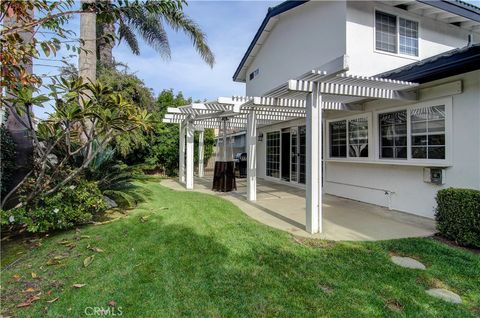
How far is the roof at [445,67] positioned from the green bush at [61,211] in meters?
7.37

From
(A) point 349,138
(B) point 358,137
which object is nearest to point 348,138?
(A) point 349,138

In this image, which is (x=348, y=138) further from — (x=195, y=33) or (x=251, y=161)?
(x=195, y=33)

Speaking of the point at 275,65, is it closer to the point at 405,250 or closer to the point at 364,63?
the point at 364,63

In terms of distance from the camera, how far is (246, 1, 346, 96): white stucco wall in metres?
8.43

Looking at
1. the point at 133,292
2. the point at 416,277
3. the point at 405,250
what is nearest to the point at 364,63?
the point at 405,250

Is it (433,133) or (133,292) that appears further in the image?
(433,133)

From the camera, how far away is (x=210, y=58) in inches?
518

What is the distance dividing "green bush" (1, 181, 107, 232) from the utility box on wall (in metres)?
7.46

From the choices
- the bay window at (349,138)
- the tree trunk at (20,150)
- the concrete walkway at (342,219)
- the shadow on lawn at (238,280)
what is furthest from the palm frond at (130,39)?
the shadow on lawn at (238,280)

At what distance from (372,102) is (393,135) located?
115 centimetres

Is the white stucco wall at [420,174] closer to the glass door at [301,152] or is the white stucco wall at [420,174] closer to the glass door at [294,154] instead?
the glass door at [301,152]

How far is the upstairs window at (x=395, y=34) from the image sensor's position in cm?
829

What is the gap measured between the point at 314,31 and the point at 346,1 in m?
1.66

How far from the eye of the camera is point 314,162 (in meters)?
5.10
